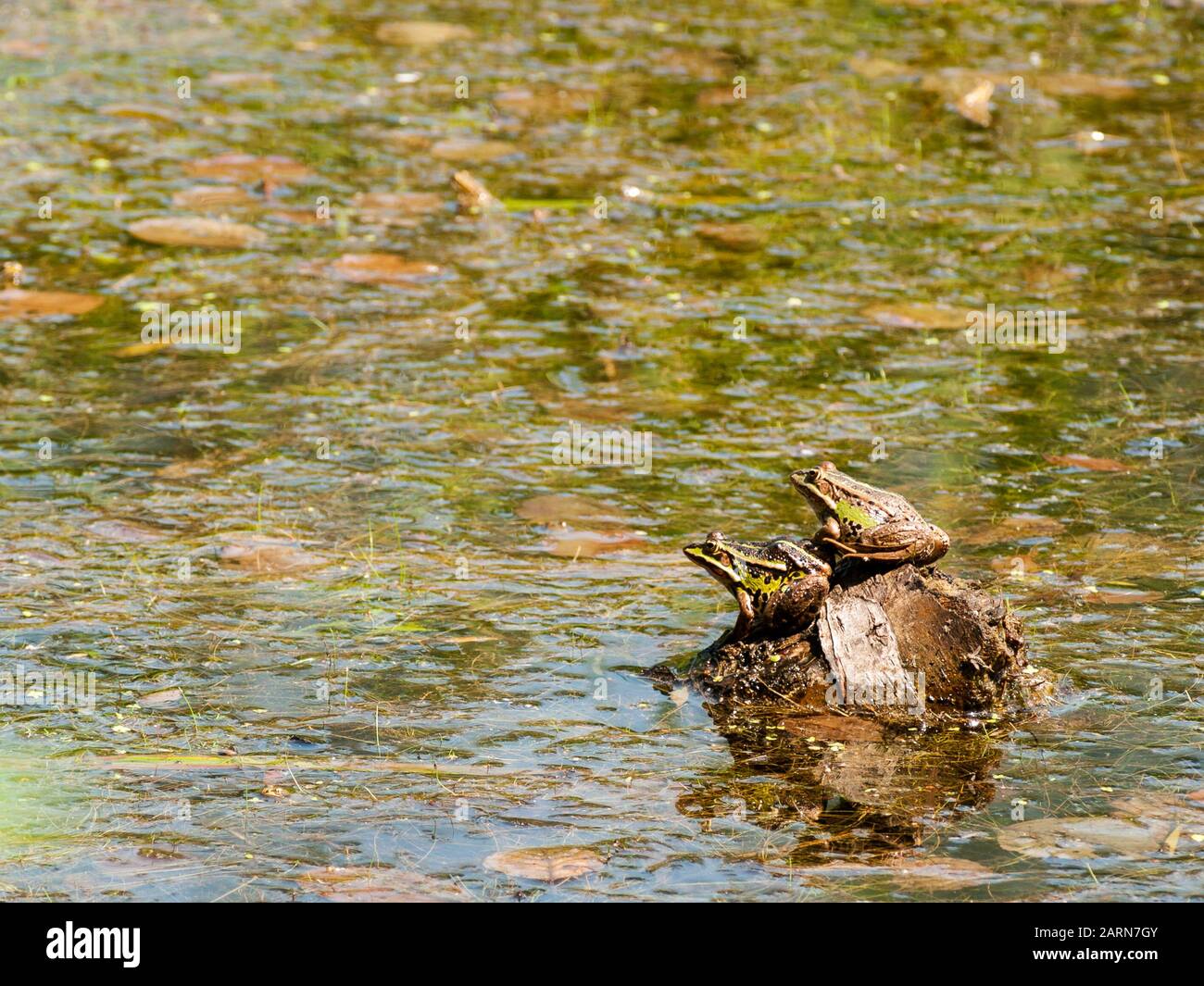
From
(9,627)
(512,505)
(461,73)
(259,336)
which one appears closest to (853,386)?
(512,505)

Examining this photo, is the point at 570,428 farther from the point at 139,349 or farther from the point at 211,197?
the point at 211,197

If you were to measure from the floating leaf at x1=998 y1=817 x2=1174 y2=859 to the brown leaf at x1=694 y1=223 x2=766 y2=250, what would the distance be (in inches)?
256

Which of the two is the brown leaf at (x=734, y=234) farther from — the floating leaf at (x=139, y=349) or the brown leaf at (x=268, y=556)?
the brown leaf at (x=268, y=556)

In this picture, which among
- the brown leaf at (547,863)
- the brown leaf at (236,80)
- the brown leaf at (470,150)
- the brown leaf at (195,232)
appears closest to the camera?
the brown leaf at (547,863)

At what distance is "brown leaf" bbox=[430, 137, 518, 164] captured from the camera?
42.2 ft

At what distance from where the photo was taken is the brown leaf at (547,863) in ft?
17.3

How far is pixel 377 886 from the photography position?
5.18 metres

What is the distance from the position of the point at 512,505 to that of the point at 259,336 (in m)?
2.66

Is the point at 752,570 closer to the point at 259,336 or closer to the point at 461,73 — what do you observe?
the point at 259,336

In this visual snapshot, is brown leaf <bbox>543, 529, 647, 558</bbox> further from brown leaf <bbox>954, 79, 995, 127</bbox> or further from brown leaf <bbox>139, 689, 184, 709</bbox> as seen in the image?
brown leaf <bbox>954, 79, 995, 127</bbox>

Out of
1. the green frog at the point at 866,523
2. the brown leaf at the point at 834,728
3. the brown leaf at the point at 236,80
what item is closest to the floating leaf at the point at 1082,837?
the brown leaf at the point at 834,728
